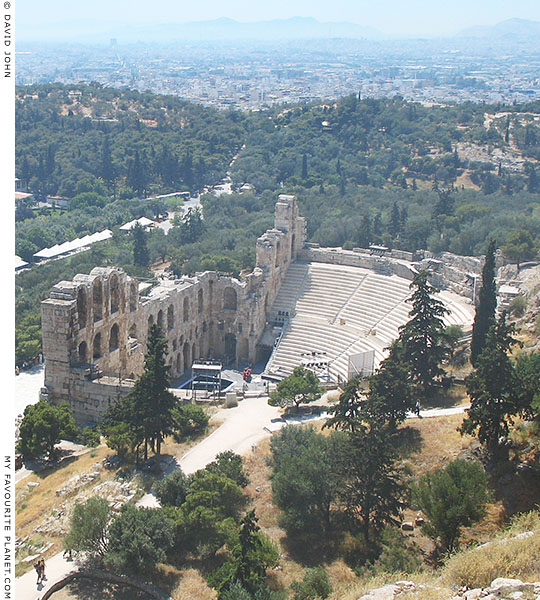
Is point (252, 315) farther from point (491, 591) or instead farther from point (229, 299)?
point (491, 591)

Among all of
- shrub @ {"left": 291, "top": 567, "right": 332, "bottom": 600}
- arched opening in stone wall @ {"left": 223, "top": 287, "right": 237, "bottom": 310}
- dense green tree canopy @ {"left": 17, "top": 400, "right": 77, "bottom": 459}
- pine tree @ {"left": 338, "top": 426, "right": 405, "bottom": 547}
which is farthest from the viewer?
arched opening in stone wall @ {"left": 223, "top": 287, "right": 237, "bottom": 310}

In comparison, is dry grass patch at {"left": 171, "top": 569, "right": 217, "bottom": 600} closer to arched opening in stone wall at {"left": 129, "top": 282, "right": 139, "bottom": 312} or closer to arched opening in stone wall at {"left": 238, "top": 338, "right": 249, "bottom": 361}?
arched opening in stone wall at {"left": 129, "top": 282, "right": 139, "bottom": 312}

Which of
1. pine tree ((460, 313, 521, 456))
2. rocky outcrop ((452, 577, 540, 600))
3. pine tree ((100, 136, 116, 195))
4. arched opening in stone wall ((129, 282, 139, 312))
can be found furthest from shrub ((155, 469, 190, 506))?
pine tree ((100, 136, 116, 195))

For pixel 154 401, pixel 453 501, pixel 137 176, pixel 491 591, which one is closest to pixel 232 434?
pixel 154 401

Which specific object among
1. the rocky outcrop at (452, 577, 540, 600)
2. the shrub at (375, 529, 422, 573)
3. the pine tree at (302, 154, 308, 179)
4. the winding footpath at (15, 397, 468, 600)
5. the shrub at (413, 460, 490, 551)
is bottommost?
the winding footpath at (15, 397, 468, 600)

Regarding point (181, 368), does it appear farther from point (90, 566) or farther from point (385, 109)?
point (385, 109)

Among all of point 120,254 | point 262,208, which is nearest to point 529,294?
point 120,254
